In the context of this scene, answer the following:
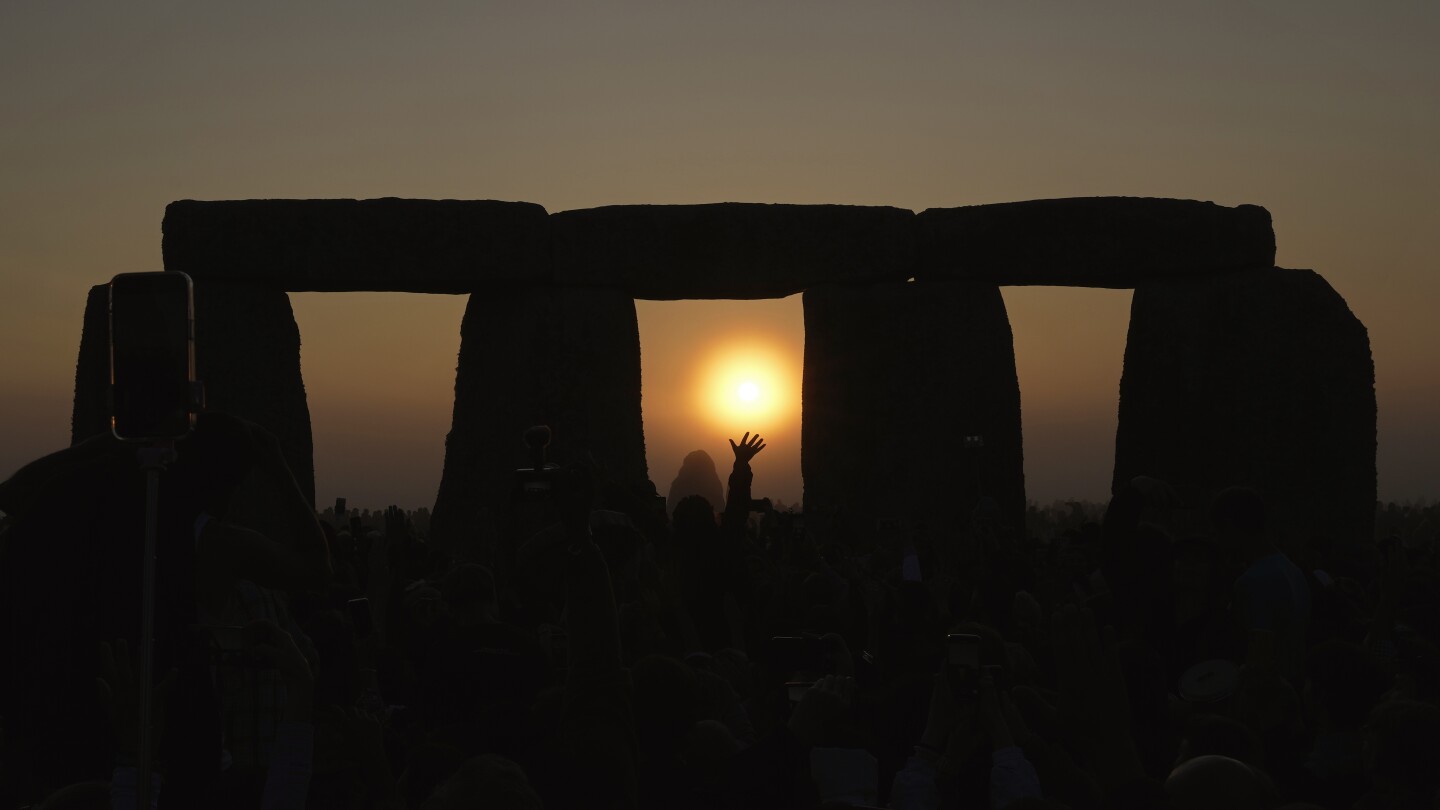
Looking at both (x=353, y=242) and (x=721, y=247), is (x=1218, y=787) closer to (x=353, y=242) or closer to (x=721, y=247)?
(x=721, y=247)

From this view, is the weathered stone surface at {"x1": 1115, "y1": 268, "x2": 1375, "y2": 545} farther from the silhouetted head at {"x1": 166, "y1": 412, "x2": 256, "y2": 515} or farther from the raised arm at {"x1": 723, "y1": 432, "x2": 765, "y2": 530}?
the silhouetted head at {"x1": 166, "y1": 412, "x2": 256, "y2": 515}

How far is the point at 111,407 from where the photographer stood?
397cm

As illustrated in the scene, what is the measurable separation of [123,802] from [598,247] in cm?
1404

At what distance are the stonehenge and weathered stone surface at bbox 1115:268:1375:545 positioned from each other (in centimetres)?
2

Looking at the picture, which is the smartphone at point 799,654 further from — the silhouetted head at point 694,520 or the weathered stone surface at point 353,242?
the weathered stone surface at point 353,242

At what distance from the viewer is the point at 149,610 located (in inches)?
150

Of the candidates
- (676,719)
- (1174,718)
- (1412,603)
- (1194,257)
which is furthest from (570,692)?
(1194,257)

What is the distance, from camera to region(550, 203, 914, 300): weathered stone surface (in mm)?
17719

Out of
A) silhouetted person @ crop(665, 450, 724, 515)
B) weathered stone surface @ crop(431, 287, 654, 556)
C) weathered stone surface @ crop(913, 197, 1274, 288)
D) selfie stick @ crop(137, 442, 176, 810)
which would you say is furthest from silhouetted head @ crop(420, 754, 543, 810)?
silhouetted person @ crop(665, 450, 724, 515)

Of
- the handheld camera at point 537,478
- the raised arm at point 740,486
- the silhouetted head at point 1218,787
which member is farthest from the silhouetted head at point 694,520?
the silhouetted head at point 1218,787

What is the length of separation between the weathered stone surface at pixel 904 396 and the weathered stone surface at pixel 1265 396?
190 centimetres

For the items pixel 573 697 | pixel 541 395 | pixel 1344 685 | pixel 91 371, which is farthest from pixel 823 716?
pixel 91 371

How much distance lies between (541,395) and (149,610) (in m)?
13.9

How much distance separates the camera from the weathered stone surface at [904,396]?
58.7ft
